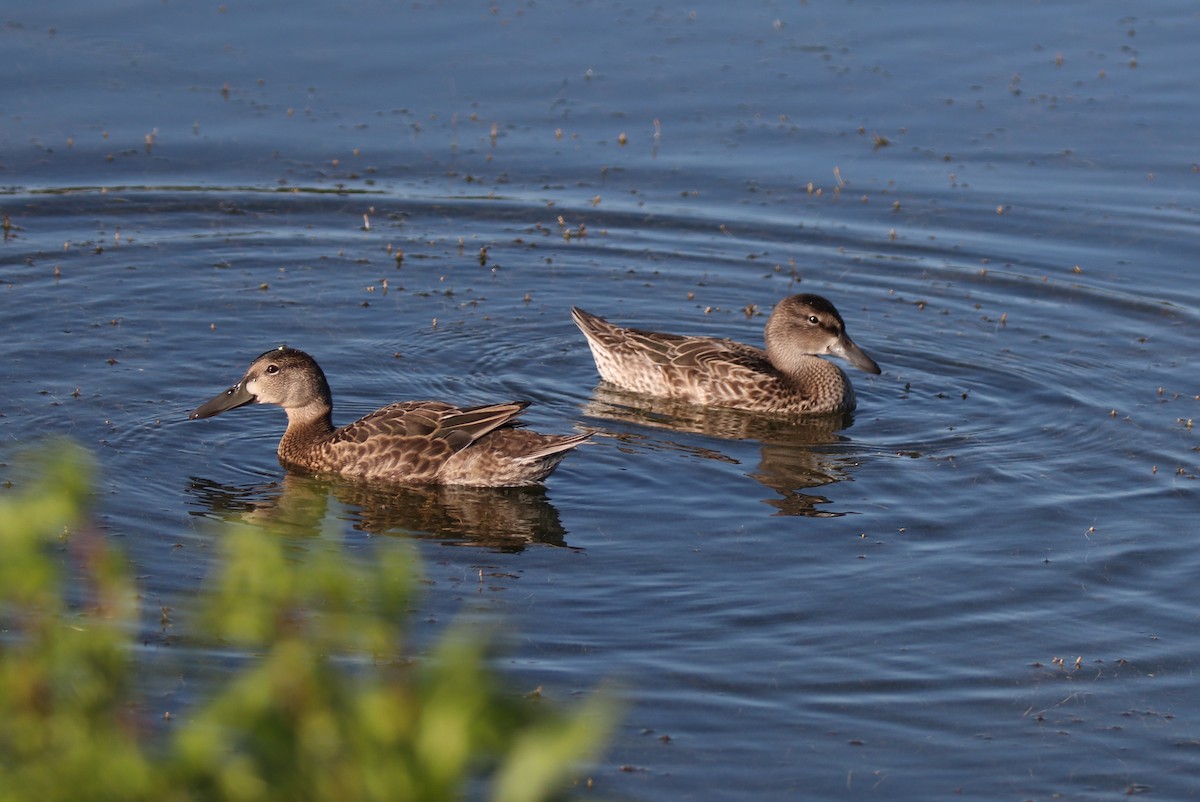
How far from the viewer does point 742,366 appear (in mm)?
13555

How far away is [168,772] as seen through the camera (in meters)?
3.60

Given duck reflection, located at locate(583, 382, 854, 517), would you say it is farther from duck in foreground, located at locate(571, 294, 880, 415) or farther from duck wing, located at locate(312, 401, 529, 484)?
duck wing, located at locate(312, 401, 529, 484)

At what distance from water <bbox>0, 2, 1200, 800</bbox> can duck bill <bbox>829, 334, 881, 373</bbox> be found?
1.10ft

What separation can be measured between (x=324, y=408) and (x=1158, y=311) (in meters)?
7.58

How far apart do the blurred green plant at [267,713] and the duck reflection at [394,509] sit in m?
6.63

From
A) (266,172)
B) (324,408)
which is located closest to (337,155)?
(266,172)

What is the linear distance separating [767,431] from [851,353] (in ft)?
3.57

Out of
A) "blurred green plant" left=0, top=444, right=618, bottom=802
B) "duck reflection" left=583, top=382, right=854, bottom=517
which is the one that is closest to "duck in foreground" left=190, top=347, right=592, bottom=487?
"duck reflection" left=583, top=382, right=854, bottom=517

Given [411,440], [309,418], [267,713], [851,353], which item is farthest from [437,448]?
[267,713]

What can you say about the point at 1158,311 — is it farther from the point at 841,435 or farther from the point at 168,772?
the point at 168,772

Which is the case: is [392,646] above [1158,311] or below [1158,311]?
above

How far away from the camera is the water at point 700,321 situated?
343 inches

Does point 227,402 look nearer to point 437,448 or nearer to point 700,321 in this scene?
point 437,448

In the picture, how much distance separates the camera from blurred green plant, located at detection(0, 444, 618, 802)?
10.6ft
